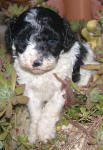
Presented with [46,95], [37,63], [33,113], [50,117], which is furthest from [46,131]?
[37,63]

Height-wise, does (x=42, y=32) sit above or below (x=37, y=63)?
above

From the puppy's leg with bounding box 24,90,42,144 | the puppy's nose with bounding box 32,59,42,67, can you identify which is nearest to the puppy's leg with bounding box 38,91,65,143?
the puppy's leg with bounding box 24,90,42,144

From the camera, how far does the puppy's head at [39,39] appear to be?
286 cm

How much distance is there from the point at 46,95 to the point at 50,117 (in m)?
0.38

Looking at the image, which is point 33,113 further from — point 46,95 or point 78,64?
point 78,64

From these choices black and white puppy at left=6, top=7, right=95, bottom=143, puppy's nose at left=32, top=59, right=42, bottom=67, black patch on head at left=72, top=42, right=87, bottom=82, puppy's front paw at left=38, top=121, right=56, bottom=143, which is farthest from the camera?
black patch on head at left=72, top=42, right=87, bottom=82

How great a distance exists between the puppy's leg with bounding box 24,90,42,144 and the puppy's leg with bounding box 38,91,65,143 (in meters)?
0.12

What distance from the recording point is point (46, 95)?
138 inches

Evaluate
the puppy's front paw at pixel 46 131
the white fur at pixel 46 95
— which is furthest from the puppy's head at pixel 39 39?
the puppy's front paw at pixel 46 131

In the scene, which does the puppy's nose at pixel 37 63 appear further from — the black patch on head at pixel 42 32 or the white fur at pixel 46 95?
the white fur at pixel 46 95

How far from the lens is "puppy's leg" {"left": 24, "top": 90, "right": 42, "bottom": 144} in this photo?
3.29 m

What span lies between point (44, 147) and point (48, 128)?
268 mm

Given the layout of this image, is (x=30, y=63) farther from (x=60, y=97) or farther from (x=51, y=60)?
(x=60, y=97)

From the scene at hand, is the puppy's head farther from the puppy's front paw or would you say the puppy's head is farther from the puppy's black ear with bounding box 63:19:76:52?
the puppy's front paw
